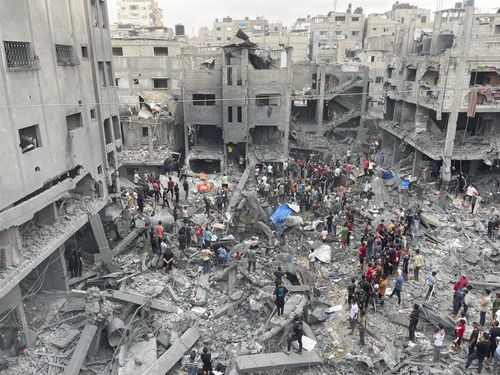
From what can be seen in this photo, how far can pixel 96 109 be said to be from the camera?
20.3 meters

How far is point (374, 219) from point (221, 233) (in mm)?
8758

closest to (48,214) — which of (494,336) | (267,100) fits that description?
(494,336)

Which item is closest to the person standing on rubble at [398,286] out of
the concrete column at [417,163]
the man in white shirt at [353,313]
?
the man in white shirt at [353,313]

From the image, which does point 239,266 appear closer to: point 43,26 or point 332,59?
point 43,26

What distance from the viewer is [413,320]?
13.1 metres

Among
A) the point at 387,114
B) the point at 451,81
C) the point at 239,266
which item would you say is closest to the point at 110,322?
the point at 239,266

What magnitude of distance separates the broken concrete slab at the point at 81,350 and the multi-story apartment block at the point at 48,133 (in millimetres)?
2326

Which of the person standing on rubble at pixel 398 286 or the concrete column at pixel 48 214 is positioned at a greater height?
the concrete column at pixel 48 214

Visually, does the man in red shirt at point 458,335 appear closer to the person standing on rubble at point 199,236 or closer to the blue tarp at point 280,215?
the blue tarp at point 280,215

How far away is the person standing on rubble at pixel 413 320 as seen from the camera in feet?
42.5

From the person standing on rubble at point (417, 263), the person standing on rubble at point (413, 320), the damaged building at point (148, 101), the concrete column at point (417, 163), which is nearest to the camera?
the person standing on rubble at point (413, 320)

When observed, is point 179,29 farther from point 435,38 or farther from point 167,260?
point 167,260

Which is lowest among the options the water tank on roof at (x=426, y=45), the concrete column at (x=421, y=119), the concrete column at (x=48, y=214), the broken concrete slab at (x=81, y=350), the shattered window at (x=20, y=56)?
the broken concrete slab at (x=81, y=350)

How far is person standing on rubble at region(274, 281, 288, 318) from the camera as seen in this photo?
13719mm
